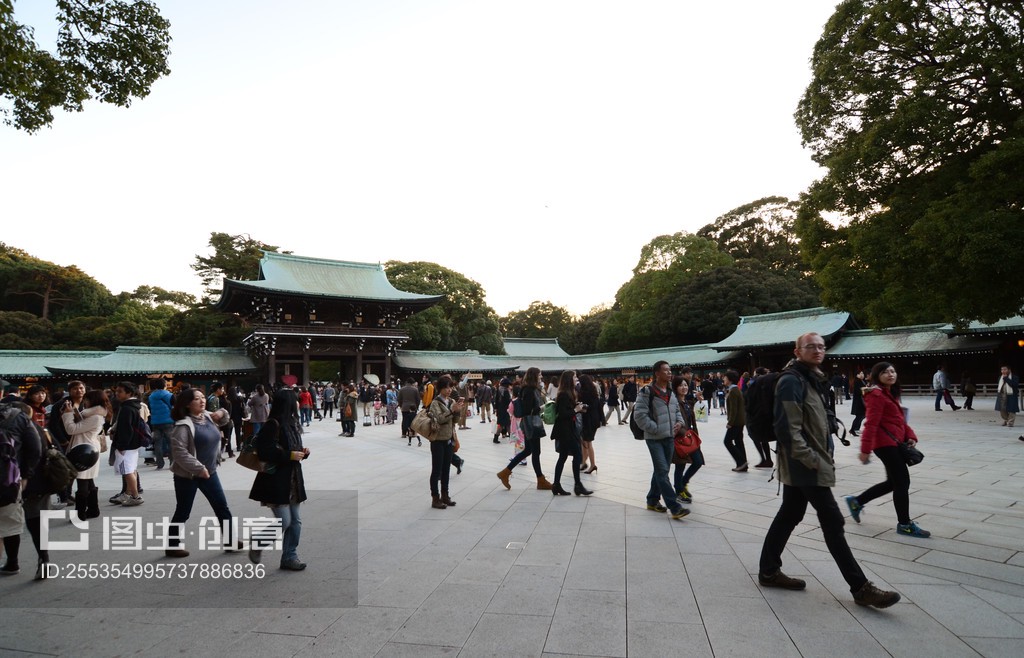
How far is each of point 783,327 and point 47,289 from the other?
57191mm

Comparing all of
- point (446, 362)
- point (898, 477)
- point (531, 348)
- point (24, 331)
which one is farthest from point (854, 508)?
point (24, 331)

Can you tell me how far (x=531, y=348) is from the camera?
163 ft

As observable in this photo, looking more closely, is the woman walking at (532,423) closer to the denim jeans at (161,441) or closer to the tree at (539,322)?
the denim jeans at (161,441)

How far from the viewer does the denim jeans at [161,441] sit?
894cm

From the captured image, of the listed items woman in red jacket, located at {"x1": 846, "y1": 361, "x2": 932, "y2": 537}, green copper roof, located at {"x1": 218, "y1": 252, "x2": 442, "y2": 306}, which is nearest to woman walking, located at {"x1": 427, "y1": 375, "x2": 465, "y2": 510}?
woman in red jacket, located at {"x1": 846, "y1": 361, "x2": 932, "y2": 537}

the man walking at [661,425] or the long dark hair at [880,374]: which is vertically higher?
the long dark hair at [880,374]

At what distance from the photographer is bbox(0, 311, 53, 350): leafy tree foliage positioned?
35.1 m


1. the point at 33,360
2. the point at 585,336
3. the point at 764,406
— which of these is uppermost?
the point at 585,336

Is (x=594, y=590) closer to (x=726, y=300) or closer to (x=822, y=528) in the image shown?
(x=822, y=528)

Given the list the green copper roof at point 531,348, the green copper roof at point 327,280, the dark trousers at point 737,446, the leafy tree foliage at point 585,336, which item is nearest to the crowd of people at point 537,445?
the dark trousers at point 737,446

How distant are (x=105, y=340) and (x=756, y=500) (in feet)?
148

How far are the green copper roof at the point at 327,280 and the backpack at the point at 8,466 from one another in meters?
27.2

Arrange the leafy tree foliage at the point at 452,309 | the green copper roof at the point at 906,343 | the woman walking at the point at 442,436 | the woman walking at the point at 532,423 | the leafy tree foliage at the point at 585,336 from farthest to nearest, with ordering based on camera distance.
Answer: the leafy tree foliage at the point at 585,336 < the leafy tree foliage at the point at 452,309 < the green copper roof at the point at 906,343 < the woman walking at the point at 532,423 < the woman walking at the point at 442,436

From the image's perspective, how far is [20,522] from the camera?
3.73 metres
